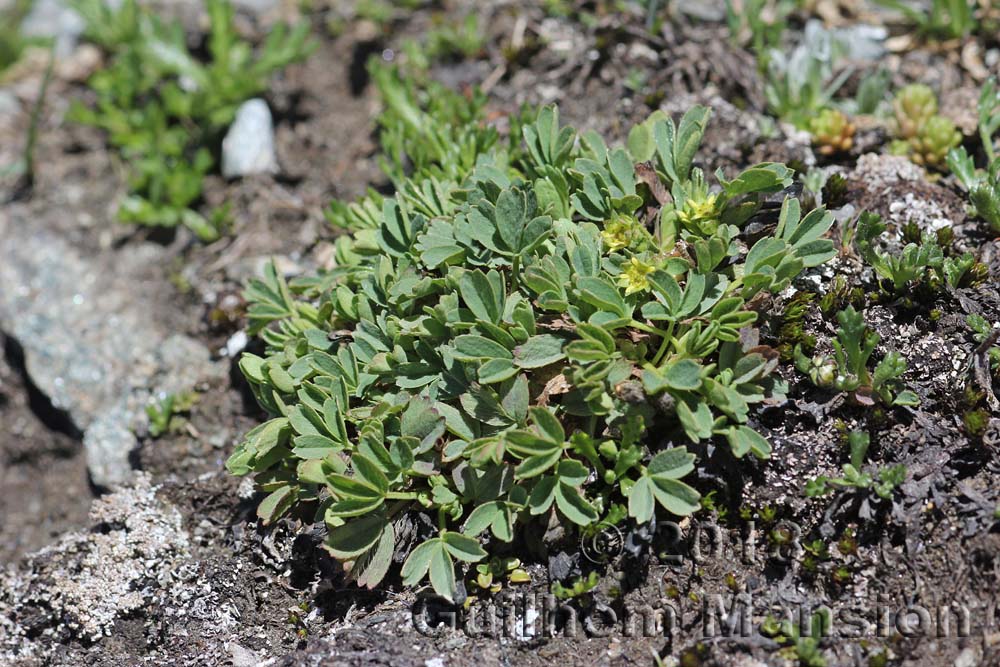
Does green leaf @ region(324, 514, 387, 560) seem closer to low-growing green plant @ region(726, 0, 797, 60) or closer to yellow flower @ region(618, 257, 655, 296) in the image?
yellow flower @ region(618, 257, 655, 296)

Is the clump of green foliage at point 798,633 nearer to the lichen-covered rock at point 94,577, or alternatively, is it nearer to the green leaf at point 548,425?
the green leaf at point 548,425

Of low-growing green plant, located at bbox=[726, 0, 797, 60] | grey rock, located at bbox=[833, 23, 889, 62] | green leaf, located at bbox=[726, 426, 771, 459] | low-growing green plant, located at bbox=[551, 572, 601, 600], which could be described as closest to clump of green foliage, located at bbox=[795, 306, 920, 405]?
green leaf, located at bbox=[726, 426, 771, 459]

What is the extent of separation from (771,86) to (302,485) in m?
3.34

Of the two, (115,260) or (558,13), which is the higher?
(558,13)

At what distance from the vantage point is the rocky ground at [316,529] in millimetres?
3176

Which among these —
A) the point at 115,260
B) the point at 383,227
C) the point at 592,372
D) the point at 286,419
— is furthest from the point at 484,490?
the point at 115,260

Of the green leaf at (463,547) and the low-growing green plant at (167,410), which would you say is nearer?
the green leaf at (463,547)

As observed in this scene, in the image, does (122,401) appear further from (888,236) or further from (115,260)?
(888,236)

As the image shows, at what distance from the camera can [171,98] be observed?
5621 mm

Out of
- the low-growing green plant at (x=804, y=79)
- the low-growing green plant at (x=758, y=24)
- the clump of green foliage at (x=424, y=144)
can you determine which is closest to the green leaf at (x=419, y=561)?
the clump of green foliage at (x=424, y=144)

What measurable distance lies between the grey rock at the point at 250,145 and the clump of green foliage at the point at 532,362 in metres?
1.94

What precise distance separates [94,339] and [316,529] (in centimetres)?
240

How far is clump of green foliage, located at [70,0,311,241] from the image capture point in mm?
5441

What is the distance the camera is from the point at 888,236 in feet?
12.8
